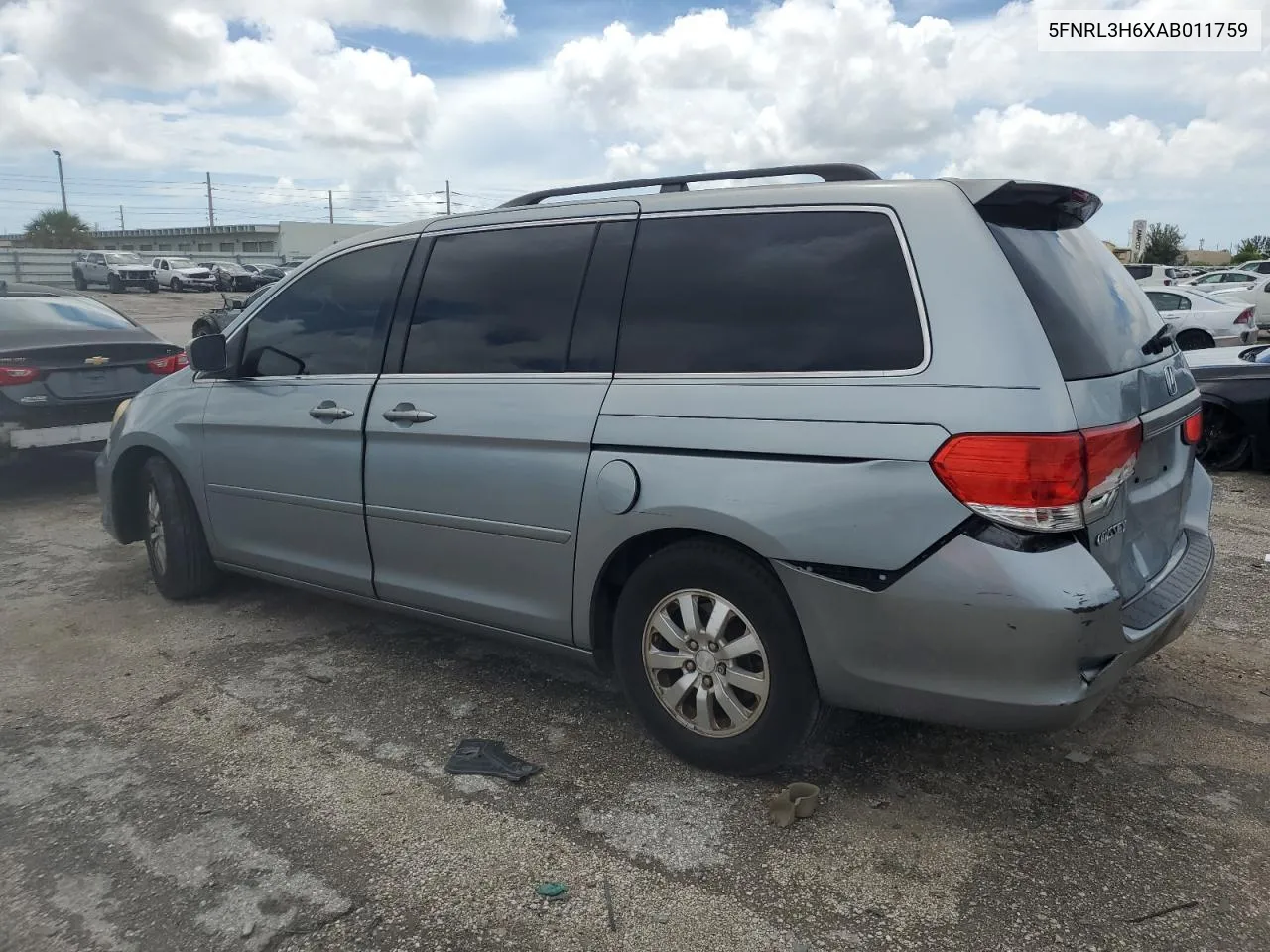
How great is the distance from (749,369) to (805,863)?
1.42 metres

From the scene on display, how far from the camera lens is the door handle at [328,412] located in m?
3.95

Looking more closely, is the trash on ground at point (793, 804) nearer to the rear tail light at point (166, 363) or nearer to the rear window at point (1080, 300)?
the rear window at point (1080, 300)

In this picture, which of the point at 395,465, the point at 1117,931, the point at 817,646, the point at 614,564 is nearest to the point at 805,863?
the point at 817,646

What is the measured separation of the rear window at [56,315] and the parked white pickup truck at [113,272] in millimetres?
34136

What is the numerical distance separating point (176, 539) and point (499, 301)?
236 centimetres

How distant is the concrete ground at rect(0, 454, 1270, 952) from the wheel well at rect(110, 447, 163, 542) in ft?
3.27

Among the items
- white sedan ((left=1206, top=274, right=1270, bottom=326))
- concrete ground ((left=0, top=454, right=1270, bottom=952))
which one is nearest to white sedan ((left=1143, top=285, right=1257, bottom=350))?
white sedan ((left=1206, top=274, right=1270, bottom=326))

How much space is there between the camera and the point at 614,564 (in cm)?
322

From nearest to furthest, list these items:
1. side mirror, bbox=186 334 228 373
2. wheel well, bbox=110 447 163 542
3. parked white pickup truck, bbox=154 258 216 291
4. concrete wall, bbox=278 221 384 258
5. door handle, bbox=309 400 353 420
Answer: door handle, bbox=309 400 353 420
side mirror, bbox=186 334 228 373
wheel well, bbox=110 447 163 542
parked white pickup truck, bbox=154 258 216 291
concrete wall, bbox=278 221 384 258

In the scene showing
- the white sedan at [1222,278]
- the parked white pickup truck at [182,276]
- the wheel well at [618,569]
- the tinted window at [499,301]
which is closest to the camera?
the wheel well at [618,569]

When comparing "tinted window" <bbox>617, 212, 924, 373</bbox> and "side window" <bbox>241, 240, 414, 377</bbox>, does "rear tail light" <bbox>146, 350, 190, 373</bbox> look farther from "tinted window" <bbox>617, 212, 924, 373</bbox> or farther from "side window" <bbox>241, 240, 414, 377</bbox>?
"tinted window" <bbox>617, 212, 924, 373</bbox>

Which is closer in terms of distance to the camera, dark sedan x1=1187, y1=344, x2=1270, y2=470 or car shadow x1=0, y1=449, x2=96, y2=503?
dark sedan x1=1187, y1=344, x2=1270, y2=470

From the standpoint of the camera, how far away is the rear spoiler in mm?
2775

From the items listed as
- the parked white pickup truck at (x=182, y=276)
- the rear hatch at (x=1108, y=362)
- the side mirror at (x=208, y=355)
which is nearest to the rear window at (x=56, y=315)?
the side mirror at (x=208, y=355)
